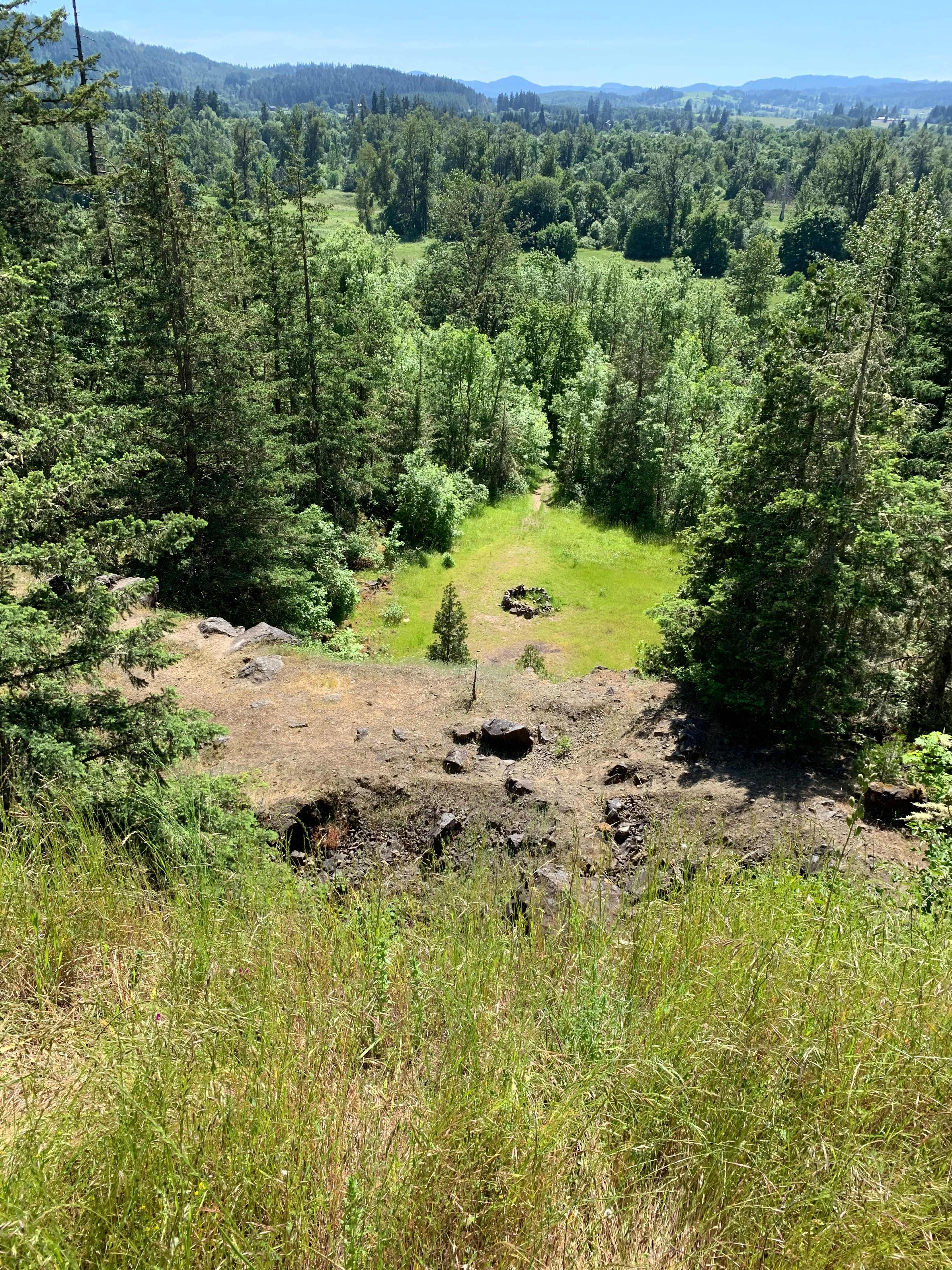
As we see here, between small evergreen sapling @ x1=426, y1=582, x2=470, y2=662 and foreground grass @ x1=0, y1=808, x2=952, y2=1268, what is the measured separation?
18.0m

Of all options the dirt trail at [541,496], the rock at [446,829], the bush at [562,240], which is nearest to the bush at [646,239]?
the bush at [562,240]

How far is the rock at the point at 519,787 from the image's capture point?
13.4m

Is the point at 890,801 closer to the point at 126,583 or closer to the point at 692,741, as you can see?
the point at 692,741

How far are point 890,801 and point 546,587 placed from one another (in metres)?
21.6

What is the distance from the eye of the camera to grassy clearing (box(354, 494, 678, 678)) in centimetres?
2795

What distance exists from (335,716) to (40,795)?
10.5 meters

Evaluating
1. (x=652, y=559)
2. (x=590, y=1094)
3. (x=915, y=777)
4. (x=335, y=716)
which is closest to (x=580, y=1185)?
(x=590, y=1094)

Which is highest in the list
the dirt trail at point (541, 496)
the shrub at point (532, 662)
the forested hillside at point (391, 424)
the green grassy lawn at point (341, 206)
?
the green grassy lawn at point (341, 206)

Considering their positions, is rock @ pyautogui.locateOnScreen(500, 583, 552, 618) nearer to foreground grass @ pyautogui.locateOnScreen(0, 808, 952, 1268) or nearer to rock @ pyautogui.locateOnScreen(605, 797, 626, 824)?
rock @ pyautogui.locateOnScreen(605, 797, 626, 824)

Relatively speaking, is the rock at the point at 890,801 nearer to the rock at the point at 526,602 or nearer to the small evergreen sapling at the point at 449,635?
the small evergreen sapling at the point at 449,635

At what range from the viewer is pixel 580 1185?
101 inches

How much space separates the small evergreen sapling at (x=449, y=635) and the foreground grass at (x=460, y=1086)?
59.2 feet

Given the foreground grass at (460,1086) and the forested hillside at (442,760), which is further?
the forested hillside at (442,760)

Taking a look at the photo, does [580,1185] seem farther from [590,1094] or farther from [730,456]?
[730,456]
